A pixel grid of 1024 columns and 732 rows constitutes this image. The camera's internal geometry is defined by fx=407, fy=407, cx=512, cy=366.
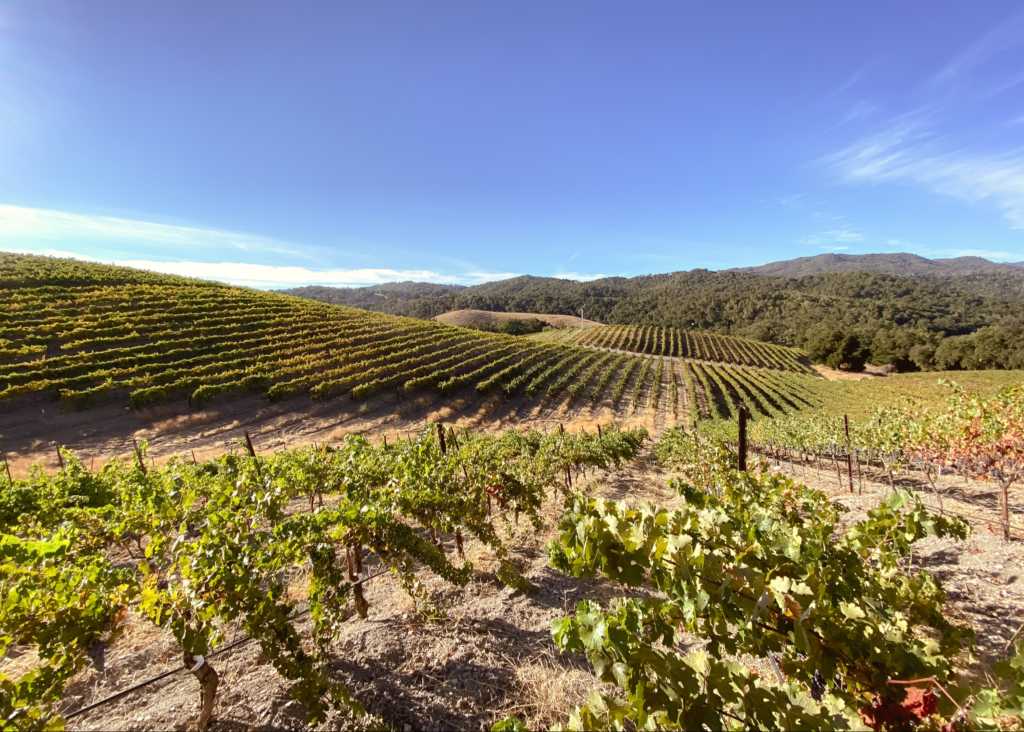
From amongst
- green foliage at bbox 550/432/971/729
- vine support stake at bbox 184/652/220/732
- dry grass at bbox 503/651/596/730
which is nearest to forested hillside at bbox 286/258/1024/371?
green foliage at bbox 550/432/971/729

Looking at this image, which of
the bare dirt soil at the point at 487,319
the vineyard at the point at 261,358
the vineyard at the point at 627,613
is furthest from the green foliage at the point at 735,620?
the bare dirt soil at the point at 487,319

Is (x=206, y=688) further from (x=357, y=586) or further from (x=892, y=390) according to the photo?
(x=892, y=390)

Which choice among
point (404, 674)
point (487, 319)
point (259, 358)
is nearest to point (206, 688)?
point (404, 674)

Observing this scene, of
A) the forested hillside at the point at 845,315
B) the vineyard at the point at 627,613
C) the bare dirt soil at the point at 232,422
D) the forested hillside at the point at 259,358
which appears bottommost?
the bare dirt soil at the point at 232,422

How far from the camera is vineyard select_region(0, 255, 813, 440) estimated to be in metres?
24.1

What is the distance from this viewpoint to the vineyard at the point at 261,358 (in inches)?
950

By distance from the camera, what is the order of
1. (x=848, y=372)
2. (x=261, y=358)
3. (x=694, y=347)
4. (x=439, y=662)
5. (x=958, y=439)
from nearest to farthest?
(x=439, y=662) → (x=958, y=439) → (x=261, y=358) → (x=848, y=372) → (x=694, y=347)

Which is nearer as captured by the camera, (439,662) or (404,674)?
(404,674)

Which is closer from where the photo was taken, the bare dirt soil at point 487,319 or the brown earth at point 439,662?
the brown earth at point 439,662

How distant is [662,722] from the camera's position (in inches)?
73.1

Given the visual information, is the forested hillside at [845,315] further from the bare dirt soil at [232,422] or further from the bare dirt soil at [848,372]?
the bare dirt soil at [232,422]

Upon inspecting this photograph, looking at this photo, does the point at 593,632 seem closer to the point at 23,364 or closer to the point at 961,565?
the point at 961,565

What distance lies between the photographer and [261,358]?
29.2m

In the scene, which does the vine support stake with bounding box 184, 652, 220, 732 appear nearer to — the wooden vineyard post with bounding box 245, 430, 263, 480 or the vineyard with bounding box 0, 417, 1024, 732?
the vineyard with bounding box 0, 417, 1024, 732
